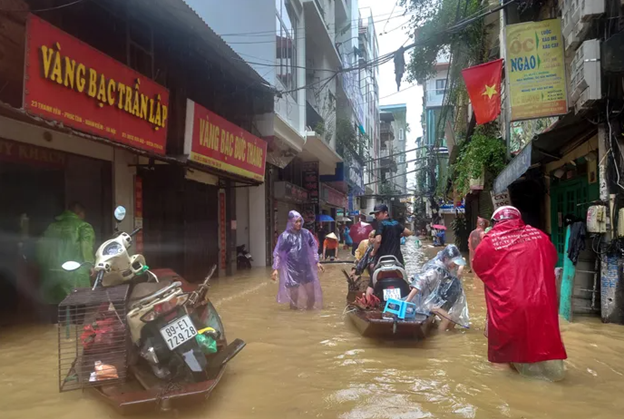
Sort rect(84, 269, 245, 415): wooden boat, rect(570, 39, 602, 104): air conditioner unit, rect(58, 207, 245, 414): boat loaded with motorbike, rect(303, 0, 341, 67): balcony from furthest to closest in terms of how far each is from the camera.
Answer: rect(303, 0, 341, 67): balcony < rect(570, 39, 602, 104): air conditioner unit < rect(58, 207, 245, 414): boat loaded with motorbike < rect(84, 269, 245, 415): wooden boat

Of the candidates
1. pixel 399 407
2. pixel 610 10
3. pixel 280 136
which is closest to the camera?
pixel 399 407

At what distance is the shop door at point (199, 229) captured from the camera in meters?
11.2

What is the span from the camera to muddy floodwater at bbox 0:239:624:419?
3.49 m

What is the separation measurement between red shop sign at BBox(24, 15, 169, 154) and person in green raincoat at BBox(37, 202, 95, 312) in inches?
53.9

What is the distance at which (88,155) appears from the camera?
802cm

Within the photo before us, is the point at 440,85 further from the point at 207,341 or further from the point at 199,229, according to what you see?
the point at 207,341

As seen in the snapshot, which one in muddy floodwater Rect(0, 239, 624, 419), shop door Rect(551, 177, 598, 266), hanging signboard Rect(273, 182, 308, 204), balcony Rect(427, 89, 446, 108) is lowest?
muddy floodwater Rect(0, 239, 624, 419)

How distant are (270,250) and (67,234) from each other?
383 inches

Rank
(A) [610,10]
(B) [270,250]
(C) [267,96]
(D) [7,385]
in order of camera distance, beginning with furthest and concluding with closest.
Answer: (B) [270,250], (C) [267,96], (A) [610,10], (D) [7,385]

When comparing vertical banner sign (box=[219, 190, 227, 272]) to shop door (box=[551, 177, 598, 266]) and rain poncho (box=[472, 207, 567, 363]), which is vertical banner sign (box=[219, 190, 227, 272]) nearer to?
shop door (box=[551, 177, 598, 266])

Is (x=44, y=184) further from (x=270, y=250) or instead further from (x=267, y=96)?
(x=270, y=250)

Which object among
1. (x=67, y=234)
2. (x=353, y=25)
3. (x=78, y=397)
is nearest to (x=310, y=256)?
(x=67, y=234)

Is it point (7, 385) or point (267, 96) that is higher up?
point (267, 96)

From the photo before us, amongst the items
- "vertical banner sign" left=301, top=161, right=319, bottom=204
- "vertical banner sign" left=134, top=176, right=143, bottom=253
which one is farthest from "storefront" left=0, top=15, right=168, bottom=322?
"vertical banner sign" left=301, top=161, right=319, bottom=204
